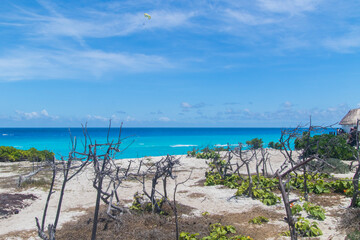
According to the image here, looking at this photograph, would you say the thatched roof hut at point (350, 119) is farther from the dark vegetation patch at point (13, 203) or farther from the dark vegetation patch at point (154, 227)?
the dark vegetation patch at point (13, 203)

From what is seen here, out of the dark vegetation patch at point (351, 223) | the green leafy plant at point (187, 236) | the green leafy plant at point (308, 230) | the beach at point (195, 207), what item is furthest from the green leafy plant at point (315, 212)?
the green leafy plant at point (187, 236)

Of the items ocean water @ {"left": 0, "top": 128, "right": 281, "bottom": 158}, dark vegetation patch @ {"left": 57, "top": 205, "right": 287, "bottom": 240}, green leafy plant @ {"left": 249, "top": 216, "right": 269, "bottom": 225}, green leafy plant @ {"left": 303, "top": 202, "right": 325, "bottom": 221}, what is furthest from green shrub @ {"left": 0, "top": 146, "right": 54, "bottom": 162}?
green leafy plant @ {"left": 303, "top": 202, "right": 325, "bottom": 221}

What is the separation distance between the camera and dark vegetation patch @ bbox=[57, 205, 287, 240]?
7320 millimetres

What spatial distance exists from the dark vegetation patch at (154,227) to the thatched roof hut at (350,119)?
22.9 m

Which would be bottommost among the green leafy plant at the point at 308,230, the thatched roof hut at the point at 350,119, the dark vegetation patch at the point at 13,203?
the dark vegetation patch at the point at 13,203

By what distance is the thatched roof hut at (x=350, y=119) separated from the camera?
28147mm

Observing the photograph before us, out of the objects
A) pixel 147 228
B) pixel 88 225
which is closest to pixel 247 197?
pixel 147 228

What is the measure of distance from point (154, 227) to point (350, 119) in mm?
26697

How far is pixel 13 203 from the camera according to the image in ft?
34.7

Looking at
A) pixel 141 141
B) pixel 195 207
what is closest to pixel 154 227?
pixel 195 207

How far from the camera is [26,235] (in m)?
7.84

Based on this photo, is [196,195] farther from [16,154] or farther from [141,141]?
[141,141]

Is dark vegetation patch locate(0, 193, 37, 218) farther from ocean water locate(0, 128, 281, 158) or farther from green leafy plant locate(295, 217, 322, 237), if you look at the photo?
green leafy plant locate(295, 217, 322, 237)

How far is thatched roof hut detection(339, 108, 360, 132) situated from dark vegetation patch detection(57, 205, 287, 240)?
22.9 metres
